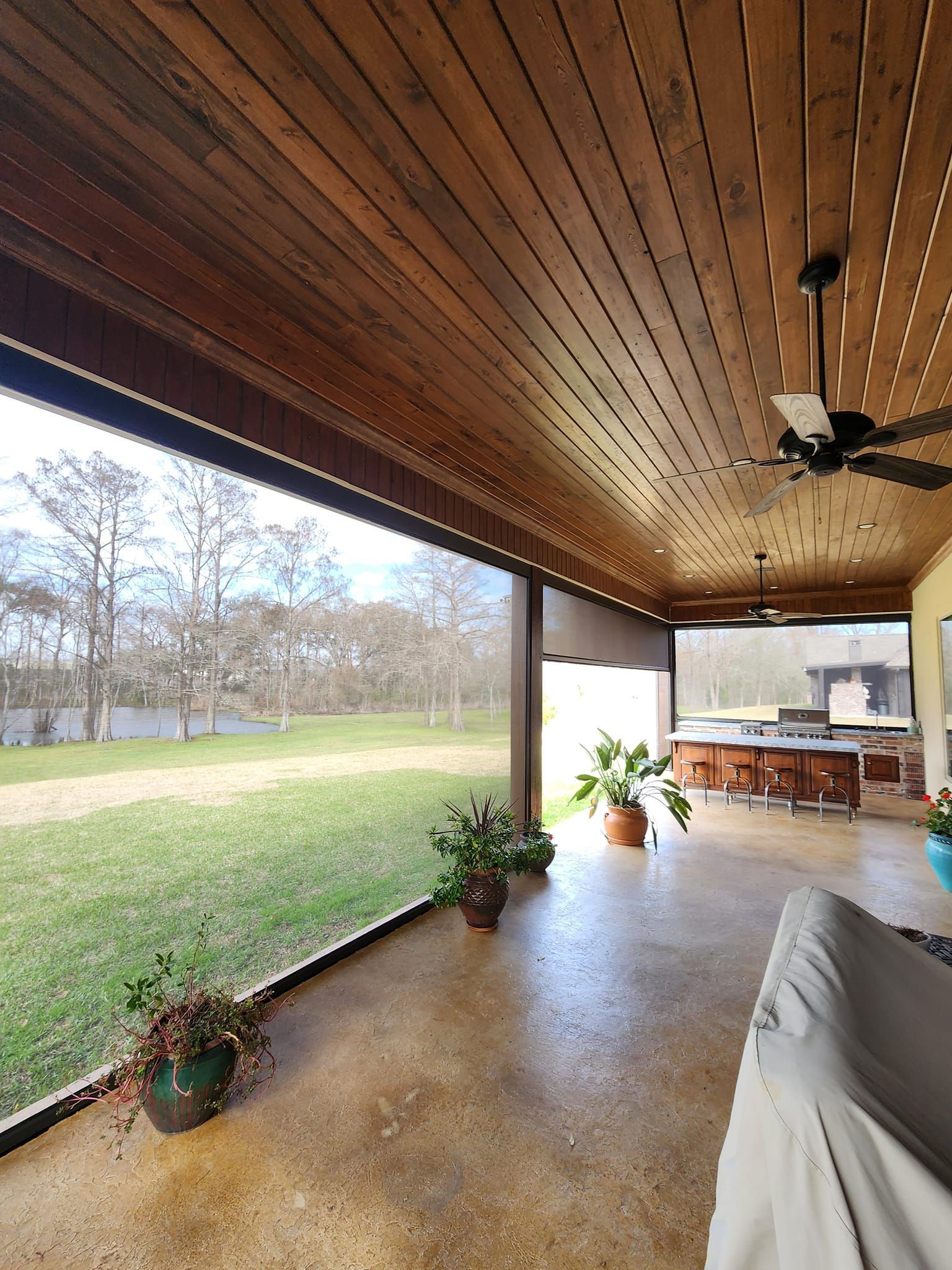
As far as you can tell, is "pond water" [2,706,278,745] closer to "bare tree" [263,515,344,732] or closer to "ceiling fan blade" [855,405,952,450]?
"bare tree" [263,515,344,732]

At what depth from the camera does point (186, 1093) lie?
5.68ft

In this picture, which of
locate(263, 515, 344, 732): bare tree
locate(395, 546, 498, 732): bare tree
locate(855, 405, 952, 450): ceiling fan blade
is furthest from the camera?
locate(395, 546, 498, 732): bare tree

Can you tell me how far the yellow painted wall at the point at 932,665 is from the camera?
202 inches

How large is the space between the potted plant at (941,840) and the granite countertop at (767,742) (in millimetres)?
1958

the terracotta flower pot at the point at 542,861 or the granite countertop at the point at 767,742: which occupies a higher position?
the granite countertop at the point at 767,742

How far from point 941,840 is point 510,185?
4995 mm

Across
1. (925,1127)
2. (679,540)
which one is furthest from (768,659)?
(925,1127)

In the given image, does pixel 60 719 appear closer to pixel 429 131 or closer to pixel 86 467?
pixel 86 467

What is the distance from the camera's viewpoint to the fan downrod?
1679mm

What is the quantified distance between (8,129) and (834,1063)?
270 cm

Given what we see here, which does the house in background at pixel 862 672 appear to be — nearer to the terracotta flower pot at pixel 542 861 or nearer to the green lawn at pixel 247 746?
the terracotta flower pot at pixel 542 861

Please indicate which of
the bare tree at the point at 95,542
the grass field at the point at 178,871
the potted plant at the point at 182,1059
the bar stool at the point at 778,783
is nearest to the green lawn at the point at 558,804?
the bar stool at the point at 778,783

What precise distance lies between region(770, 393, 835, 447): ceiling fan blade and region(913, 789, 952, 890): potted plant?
3.49 m

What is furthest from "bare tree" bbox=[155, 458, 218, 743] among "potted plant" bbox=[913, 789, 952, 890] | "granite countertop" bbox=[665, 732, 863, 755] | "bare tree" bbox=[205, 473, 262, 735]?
"granite countertop" bbox=[665, 732, 863, 755]
